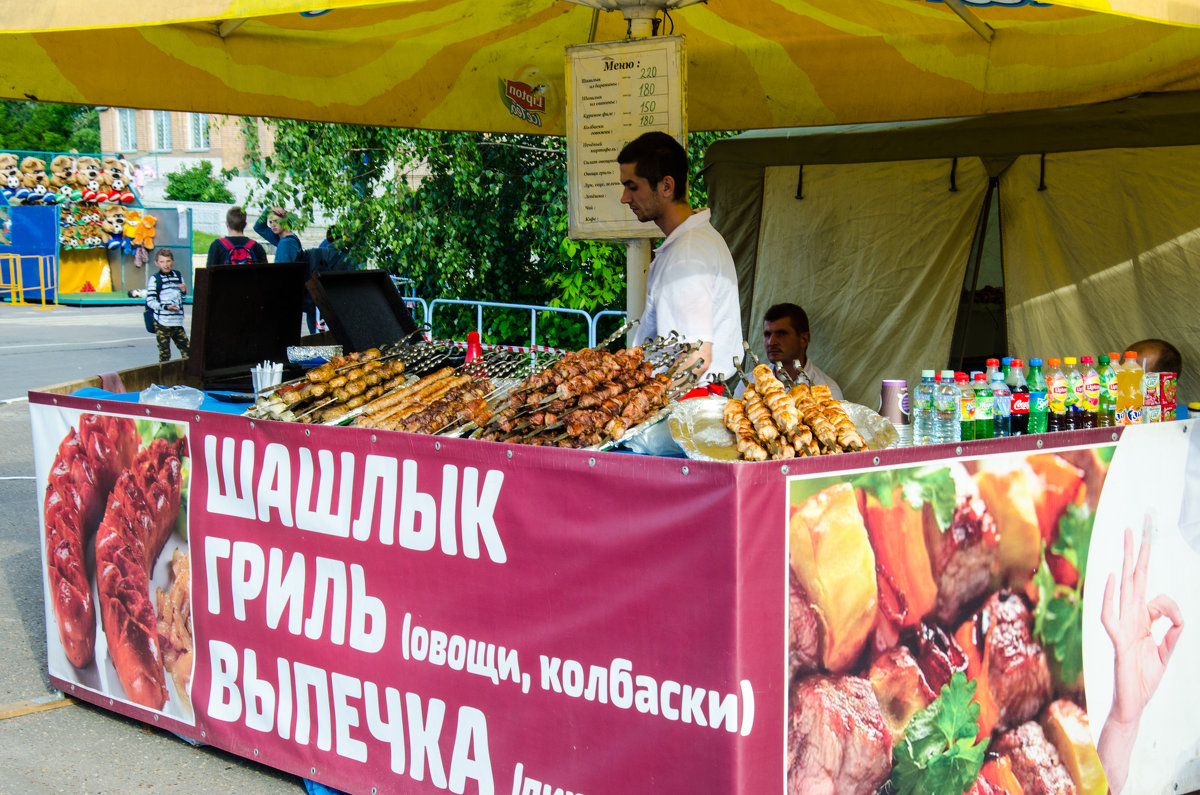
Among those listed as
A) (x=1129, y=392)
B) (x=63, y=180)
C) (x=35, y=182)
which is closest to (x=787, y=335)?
(x=1129, y=392)

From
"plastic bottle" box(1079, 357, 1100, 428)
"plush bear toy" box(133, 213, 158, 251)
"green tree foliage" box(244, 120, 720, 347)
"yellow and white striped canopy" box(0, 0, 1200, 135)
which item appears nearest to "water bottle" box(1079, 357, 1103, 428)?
"plastic bottle" box(1079, 357, 1100, 428)

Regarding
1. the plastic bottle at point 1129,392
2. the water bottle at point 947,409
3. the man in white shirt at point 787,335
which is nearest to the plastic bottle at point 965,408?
the water bottle at point 947,409

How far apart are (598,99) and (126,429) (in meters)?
2.79

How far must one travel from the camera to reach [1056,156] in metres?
6.43

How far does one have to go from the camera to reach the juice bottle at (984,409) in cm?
348

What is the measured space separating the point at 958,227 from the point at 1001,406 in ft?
12.0

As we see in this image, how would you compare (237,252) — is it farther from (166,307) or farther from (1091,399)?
(1091,399)

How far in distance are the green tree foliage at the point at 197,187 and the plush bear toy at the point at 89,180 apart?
2076 cm

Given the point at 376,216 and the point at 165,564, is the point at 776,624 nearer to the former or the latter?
the point at 165,564

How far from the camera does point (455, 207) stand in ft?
42.1

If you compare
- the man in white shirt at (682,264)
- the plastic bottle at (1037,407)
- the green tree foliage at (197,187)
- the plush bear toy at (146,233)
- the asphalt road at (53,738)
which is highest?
the green tree foliage at (197,187)

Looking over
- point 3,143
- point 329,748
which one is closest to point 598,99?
point 329,748

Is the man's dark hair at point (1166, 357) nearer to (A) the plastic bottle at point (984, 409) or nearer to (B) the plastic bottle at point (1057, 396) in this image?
(B) the plastic bottle at point (1057, 396)

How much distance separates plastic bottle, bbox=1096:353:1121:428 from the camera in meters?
3.70
